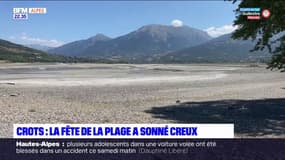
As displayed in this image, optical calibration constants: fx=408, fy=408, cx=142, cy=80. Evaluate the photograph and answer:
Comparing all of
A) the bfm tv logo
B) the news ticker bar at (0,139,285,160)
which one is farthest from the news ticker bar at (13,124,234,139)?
the bfm tv logo

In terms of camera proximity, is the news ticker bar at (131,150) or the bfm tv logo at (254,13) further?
the bfm tv logo at (254,13)

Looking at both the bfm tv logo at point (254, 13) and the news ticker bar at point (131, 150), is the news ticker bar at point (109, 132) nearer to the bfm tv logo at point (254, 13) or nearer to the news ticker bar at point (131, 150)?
the news ticker bar at point (131, 150)

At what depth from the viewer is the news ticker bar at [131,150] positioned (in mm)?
10859

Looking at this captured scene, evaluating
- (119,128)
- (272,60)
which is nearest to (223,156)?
(119,128)

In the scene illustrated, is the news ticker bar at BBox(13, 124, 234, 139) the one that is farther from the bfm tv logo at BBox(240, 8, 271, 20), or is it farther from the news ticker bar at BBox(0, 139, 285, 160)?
the bfm tv logo at BBox(240, 8, 271, 20)

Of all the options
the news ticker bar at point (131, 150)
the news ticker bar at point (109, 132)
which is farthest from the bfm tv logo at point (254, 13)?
the news ticker bar at point (131, 150)

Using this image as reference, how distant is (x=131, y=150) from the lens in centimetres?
1147

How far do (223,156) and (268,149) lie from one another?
1900 millimetres

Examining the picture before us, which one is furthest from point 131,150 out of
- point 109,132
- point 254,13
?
point 254,13

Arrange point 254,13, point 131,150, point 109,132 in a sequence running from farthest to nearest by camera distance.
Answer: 1. point 254,13
2. point 109,132
3. point 131,150

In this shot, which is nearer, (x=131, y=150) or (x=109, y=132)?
(x=131, y=150)

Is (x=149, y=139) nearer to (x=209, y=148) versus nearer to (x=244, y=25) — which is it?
(x=209, y=148)

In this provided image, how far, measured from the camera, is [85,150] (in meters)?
11.3

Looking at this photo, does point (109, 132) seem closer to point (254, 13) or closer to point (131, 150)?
point (131, 150)
